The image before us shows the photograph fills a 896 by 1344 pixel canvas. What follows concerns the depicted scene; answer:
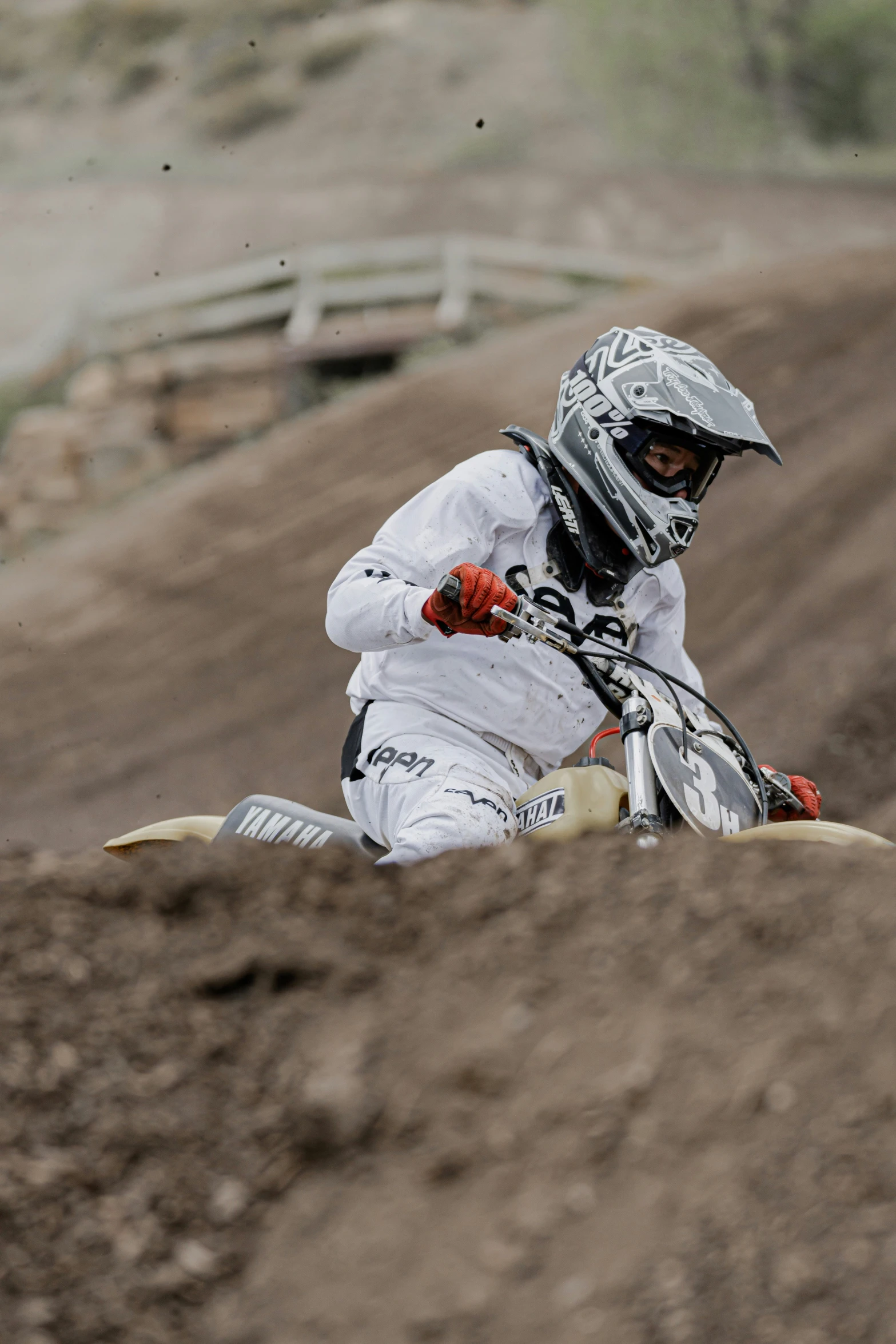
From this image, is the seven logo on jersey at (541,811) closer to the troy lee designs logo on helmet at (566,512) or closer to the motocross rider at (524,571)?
the motocross rider at (524,571)

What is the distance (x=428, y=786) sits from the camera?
4320mm

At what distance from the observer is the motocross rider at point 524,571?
4285 millimetres

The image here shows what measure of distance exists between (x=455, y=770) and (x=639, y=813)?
0.68m

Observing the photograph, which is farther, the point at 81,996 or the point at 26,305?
the point at 26,305

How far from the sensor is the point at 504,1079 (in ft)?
9.34

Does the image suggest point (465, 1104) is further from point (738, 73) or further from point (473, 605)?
point (738, 73)

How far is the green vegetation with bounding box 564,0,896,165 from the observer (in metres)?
33.1

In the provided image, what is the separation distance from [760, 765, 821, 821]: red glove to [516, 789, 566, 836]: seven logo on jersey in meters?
0.74

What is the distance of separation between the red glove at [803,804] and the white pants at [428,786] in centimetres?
85

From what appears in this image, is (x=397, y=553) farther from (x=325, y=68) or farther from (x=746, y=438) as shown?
(x=325, y=68)

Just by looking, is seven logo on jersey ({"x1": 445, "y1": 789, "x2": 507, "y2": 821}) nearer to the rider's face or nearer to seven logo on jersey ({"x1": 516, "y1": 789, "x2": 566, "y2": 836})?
seven logo on jersey ({"x1": 516, "y1": 789, "x2": 566, "y2": 836})

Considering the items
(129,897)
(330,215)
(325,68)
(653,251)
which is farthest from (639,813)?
(325,68)

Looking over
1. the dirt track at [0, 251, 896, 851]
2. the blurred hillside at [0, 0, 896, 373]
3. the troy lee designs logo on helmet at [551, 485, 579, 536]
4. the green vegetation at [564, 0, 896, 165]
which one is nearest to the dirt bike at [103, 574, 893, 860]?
the troy lee designs logo on helmet at [551, 485, 579, 536]

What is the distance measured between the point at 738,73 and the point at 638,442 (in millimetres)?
34206
